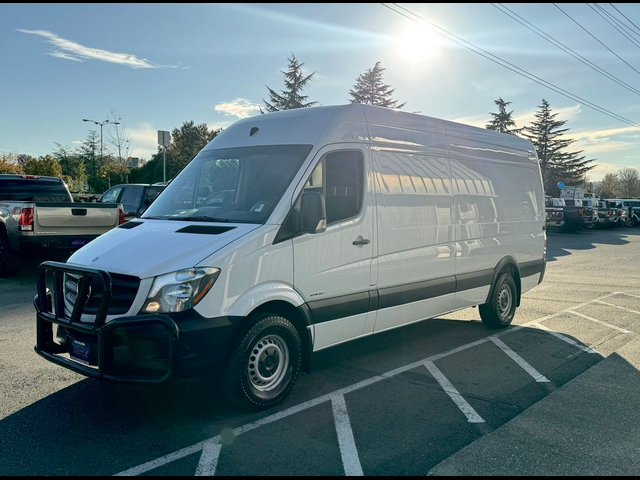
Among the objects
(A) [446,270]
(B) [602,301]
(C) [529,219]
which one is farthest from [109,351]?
(B) [602,301]

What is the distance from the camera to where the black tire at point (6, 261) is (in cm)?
1077

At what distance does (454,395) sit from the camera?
5.00m

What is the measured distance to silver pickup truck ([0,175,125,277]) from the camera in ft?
33.1

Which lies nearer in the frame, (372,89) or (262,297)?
(262,297)

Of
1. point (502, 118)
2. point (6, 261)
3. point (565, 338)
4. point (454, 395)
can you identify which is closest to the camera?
point (454, 395)

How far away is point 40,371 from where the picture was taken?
5477mm

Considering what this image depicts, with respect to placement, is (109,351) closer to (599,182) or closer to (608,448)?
(608,448)

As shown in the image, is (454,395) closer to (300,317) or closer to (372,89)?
(300,317)

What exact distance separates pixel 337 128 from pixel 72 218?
699 centimetres

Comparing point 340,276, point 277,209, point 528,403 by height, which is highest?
point 277,209

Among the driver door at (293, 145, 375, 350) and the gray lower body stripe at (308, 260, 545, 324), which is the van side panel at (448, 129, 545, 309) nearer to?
the gray lower body stripe at (308, 260, 545, 324)

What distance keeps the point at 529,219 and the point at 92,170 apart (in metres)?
44.7

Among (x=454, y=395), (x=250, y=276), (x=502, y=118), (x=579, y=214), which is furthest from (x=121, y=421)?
(x=502, y=118)

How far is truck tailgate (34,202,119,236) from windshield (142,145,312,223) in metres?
5.46
